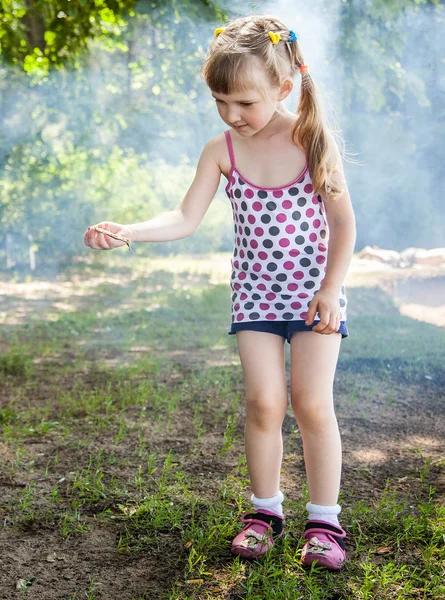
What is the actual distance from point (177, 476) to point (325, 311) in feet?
2.95

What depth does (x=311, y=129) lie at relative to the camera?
189cm

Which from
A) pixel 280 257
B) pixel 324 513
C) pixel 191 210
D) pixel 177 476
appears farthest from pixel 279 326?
pixel 177 476

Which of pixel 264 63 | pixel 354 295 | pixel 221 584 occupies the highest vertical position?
pixel 264 63

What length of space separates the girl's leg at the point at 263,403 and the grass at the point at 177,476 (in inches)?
7.2

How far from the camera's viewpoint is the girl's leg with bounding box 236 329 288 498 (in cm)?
193

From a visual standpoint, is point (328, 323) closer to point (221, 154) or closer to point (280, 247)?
point (280, 247)

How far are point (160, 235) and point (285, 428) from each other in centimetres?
124

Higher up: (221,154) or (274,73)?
(274,73)

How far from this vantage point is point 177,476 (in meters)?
2.39

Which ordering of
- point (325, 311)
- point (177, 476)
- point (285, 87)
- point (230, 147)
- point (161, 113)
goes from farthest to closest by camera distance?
point (161, 113) < point (177, 476) < point (230, 147) < point (285, 87) < point (325, 311)

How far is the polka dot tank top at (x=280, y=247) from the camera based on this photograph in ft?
6.32

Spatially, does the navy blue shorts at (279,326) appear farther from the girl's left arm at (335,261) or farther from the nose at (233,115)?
the nose at (233,115)

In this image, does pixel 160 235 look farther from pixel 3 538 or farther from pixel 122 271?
pixel 122 271

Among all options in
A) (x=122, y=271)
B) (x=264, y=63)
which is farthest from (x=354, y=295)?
(x=264, y=63)
